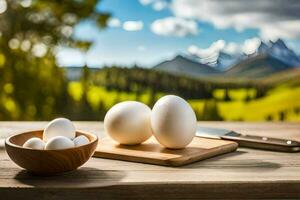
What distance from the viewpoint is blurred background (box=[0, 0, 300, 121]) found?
10.5 ft

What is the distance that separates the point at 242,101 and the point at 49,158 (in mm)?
2345

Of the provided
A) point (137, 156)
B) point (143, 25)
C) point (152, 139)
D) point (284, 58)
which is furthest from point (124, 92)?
Answer: point (137, 156)

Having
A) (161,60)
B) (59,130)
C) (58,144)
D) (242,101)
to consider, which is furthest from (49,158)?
(242,101)

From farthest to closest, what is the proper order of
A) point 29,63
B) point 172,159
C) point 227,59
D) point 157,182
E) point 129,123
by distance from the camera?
point 29,63, point 227,59, point 129,123, point 172,159, point 157,182

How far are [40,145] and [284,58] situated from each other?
7.85ft

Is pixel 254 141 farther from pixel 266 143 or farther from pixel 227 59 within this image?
pixel 227 59

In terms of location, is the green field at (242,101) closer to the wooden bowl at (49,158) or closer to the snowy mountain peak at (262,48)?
the snowy mountain peak at (262,48)

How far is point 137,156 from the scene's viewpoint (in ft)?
3.92

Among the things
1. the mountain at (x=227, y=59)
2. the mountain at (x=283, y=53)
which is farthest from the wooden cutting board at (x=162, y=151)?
the mountain at (x=283, y=53)

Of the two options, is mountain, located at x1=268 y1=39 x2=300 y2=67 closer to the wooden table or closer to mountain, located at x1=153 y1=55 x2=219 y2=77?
mountain, located at x1=153 y1=55 x2=219 y2=77

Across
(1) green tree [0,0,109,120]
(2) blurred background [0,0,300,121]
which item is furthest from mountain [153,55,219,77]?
(1) green tree [0,0,109,120]

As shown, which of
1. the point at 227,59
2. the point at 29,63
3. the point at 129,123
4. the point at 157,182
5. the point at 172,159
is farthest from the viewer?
the point at 29,63

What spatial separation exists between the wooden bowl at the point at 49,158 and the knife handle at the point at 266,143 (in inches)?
17.3

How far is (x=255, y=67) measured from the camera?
10.5 feet
